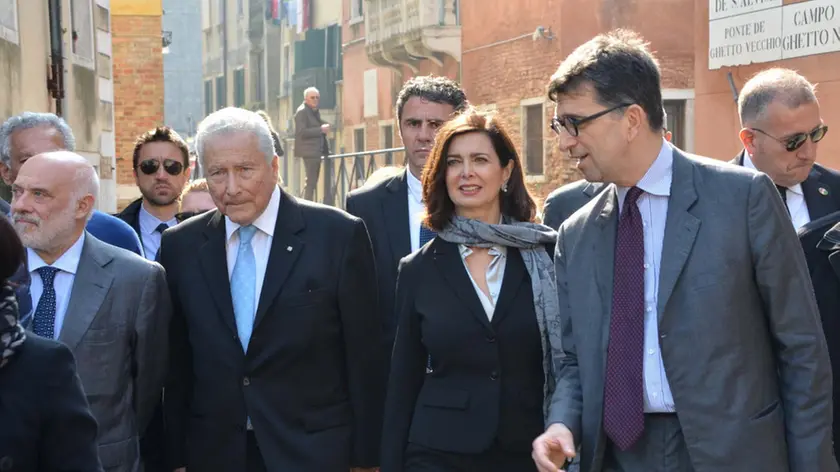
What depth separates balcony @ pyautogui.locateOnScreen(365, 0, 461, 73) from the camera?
31.6m

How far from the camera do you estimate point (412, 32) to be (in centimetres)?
3222

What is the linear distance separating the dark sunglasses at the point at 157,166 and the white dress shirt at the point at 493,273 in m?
3.10

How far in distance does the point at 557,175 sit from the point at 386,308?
20135 millimetres

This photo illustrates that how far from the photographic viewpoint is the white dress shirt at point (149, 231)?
7.44 m

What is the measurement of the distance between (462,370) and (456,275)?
35 cm

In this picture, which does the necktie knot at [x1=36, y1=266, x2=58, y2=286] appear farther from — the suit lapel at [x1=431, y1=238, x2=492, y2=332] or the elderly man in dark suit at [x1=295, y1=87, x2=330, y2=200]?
the elderly man in dark suit at [x1=295, y1=87, x2=330, y2=200]

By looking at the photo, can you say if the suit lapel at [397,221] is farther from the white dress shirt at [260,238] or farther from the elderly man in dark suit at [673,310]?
the elderly man in dark suit at [673,310]

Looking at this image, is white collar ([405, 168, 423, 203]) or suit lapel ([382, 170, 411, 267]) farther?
white collar ([405, 168, 423, 203])

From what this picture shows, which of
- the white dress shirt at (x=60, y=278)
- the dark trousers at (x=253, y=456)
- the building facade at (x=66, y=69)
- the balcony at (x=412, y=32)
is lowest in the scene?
the dark trousers at (x=253, y=456)

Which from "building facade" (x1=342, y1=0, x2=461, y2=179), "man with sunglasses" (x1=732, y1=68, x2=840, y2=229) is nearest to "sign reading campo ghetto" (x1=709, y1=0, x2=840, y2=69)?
"building facade" (x1=342, y1=0, x2=461, y2=179)

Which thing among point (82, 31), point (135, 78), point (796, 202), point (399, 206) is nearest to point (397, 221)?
point (399, 206)

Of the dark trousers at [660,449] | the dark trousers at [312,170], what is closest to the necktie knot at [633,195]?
the dark trousers at [660,449]

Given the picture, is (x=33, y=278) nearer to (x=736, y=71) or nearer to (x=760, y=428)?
(x=760, y=428)

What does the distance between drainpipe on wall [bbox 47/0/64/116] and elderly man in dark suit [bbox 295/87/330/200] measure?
1772 cm
